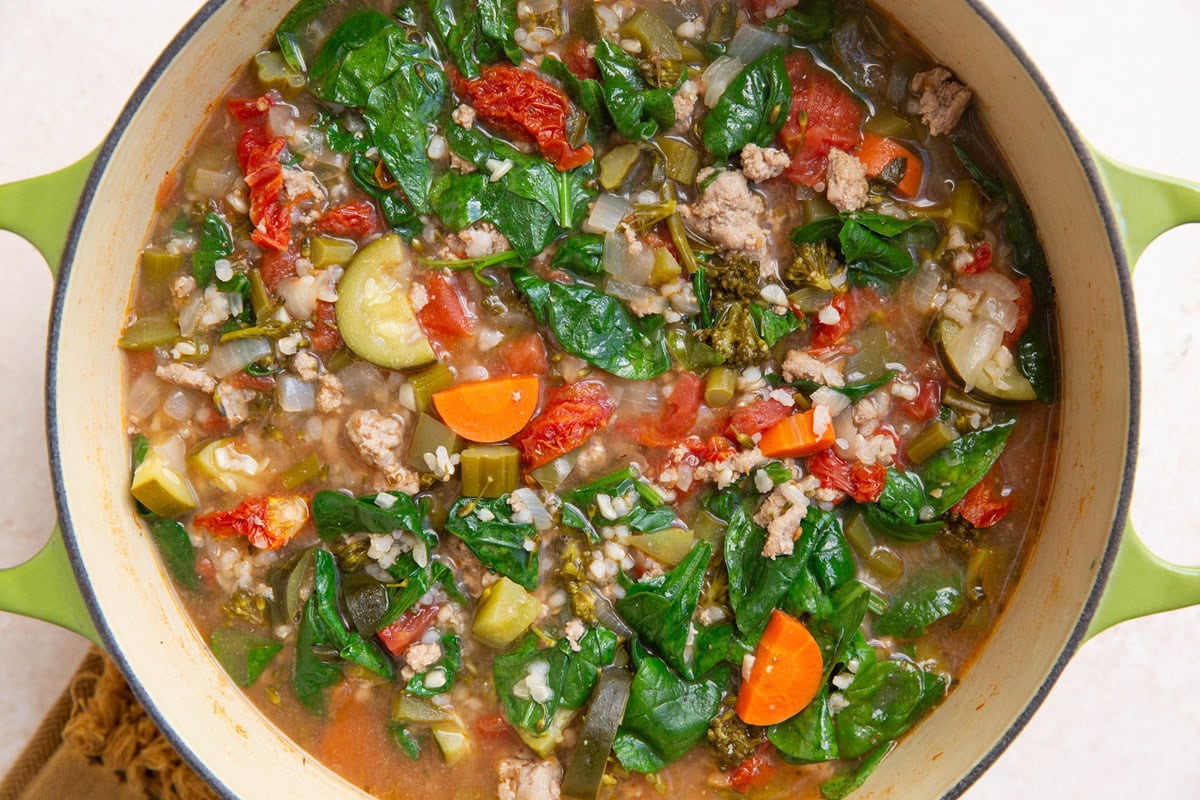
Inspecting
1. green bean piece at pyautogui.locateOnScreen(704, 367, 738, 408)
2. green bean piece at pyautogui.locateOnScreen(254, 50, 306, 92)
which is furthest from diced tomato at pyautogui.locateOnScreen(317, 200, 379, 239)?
green bean piece at pyautogui.locateOnScreen(704, 367, 738, 408)

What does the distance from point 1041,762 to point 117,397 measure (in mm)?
3954

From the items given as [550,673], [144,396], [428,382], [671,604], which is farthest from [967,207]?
[144,396]

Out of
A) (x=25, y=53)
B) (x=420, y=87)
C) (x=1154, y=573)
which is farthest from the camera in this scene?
(x=25, y=53)

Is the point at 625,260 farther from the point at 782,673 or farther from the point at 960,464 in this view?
the point at 782,673

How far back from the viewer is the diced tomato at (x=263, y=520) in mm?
3670

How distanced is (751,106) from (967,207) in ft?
2.92

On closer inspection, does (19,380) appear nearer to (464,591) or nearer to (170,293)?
(170,293)

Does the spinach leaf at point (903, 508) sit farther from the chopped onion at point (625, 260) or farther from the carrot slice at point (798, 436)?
the chopped onion at point (625, 260)

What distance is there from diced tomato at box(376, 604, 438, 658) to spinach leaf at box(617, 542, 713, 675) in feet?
2.40

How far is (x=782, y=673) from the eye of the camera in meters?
3.71

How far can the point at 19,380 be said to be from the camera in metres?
4.10

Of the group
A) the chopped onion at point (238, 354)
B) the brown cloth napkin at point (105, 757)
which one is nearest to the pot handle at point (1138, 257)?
the chopped onion at point (238, 354)

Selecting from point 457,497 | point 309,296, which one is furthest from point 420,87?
point 457,497

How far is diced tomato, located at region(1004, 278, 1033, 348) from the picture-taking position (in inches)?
146
